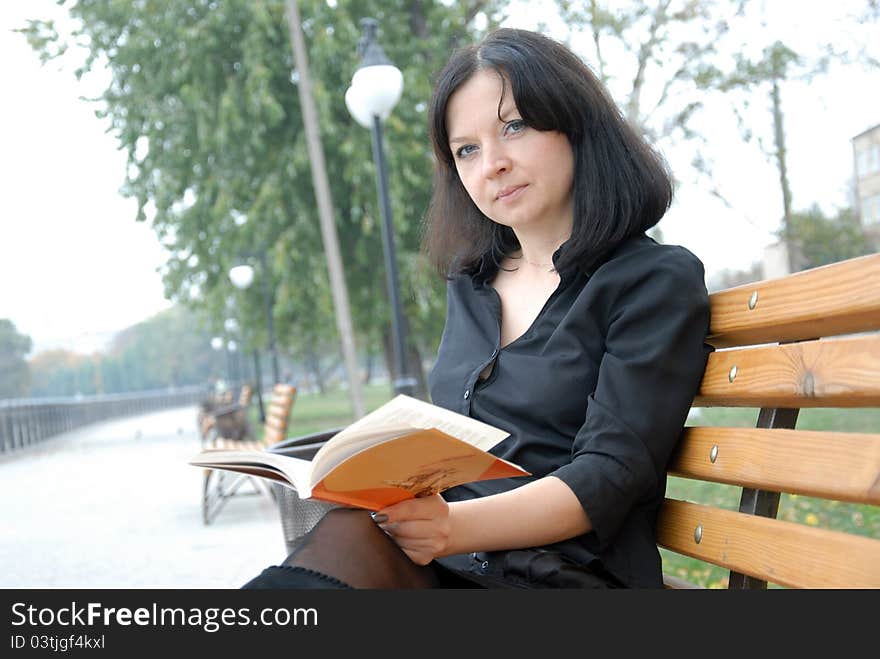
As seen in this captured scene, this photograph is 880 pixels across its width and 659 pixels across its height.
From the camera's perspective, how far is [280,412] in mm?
7293

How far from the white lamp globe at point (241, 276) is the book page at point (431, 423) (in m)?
14.4

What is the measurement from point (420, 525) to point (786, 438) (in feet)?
1.93

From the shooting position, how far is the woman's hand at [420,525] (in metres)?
1.53

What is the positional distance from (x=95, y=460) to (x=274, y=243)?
14.8ft

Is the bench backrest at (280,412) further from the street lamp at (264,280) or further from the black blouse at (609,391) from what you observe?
the street lamp at (264,280)

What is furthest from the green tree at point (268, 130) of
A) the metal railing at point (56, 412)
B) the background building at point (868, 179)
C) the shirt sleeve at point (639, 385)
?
the shirt sleeve at point (639, 385)

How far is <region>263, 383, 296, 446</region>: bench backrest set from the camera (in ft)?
23.7

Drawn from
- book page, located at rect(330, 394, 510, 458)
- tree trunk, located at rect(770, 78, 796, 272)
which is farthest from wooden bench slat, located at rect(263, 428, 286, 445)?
book page, located at rect(330, 394, 510, 458)

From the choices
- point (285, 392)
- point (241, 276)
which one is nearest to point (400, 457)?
point (285, 392)

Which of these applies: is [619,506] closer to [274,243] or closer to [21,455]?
[274,243]

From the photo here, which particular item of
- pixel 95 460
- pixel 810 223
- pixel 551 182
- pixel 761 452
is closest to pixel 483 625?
pixel 761 452

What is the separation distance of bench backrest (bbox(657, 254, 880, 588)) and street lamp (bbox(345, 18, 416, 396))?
5.75 metres

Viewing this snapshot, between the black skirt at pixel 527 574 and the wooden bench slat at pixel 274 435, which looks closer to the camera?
the black skirt at pixel 527 574

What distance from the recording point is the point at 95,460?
15.3 m
